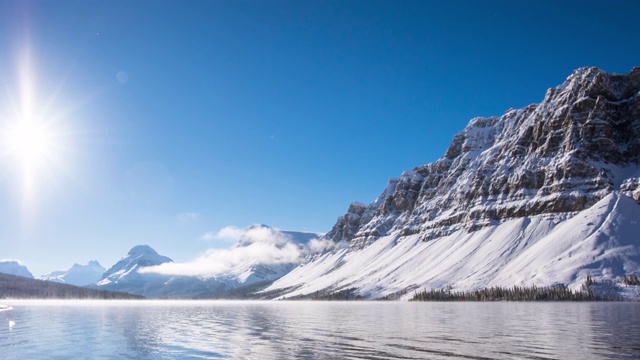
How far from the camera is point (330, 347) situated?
45906 millimetres

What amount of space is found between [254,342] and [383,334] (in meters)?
16.2

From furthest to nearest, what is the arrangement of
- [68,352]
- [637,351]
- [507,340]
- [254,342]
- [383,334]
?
1. [383,334]
2. [254,342]
3. [507,340]
4. [68,352]
5. [637,351]

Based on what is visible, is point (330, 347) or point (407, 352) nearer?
point (407, 352)

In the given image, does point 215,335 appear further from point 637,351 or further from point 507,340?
point 637,351

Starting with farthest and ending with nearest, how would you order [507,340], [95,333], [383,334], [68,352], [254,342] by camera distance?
1. [95,333]
2. [383,334]
3. [254,342]
4. [507,340]
5. [68,352]

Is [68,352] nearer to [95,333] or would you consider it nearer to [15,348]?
[15,348]

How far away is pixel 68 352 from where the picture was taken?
45250 millimetres

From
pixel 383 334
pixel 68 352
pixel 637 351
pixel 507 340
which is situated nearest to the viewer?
pixel 637 351

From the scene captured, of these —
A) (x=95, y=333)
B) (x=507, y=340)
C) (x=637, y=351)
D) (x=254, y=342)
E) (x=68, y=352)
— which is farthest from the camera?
(x=95, y=333)

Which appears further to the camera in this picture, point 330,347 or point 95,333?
point 95,333

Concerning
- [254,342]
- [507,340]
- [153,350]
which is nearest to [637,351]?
[507,340]

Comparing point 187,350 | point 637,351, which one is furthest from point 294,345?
point 637,351

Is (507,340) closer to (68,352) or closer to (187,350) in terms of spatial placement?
(187,350)

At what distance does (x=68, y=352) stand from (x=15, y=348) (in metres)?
7.00
